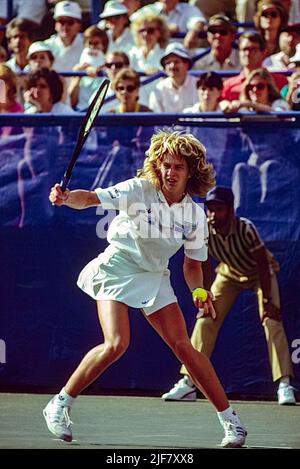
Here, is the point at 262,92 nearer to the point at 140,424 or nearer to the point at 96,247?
the point at 96,247

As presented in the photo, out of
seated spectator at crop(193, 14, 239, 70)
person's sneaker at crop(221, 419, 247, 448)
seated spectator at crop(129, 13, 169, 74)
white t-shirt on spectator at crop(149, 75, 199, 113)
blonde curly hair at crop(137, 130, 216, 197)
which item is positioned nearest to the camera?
person's sneaker at crop(221, 419, 247, 448)

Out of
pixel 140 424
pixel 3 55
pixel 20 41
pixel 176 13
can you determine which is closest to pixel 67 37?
pixel 20 41

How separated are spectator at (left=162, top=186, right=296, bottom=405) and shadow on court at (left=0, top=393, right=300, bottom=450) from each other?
283mm

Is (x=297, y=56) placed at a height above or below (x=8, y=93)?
above

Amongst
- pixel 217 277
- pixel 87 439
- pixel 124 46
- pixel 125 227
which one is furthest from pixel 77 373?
pixel 124 46

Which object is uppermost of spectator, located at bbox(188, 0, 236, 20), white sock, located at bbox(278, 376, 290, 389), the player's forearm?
spectator, located at bbox(188, 0, 236, 20)

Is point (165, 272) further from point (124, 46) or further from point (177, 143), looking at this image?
point (124, 46)

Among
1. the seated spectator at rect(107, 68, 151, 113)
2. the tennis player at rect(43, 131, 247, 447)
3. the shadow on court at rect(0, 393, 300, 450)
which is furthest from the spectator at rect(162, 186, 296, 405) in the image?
the tennis player at rect(43, 131, 247, 447)

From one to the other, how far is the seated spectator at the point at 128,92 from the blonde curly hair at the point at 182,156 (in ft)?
12.0

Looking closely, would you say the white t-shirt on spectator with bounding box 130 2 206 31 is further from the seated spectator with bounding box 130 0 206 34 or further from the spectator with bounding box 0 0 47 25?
the spectator with bounding box 0 0 47 25

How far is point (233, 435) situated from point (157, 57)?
641 centimetres

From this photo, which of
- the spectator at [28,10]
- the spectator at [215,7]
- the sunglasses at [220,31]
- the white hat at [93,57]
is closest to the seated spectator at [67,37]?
the white hat at [93,57]

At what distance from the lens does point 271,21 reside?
1213cm

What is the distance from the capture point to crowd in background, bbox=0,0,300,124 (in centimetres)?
1062
